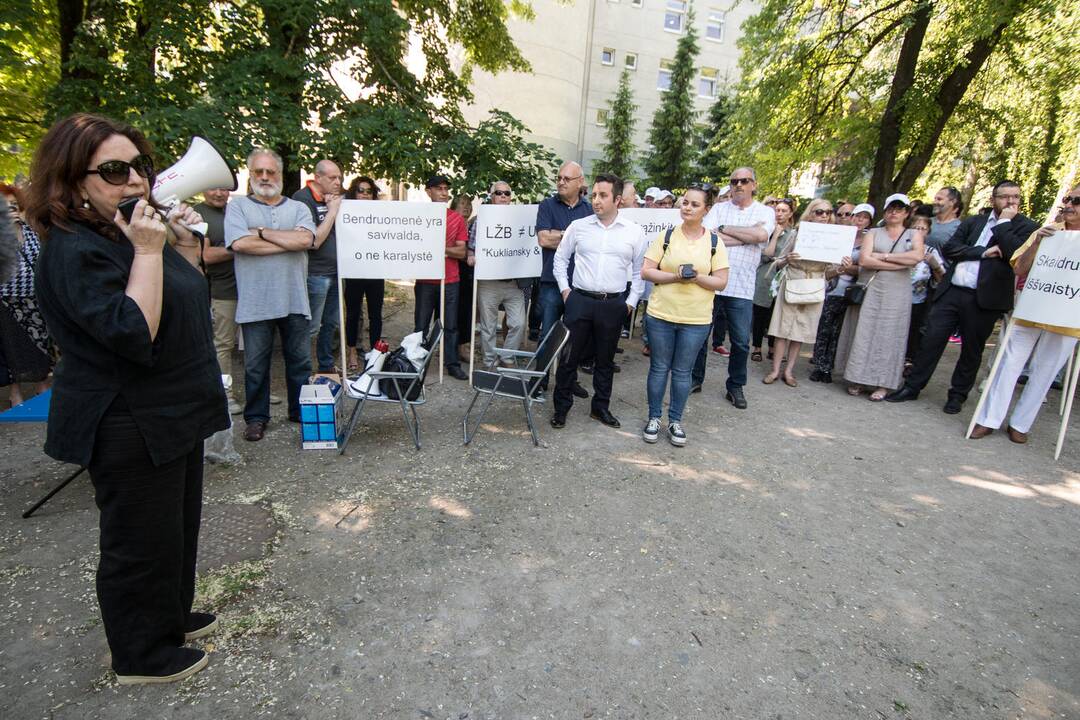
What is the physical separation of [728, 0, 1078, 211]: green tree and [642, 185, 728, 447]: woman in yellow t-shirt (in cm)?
709

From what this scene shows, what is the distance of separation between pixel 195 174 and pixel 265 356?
2116 mm

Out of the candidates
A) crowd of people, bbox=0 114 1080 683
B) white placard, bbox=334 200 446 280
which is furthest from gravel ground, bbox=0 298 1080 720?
white placard, bbox=334 200 446 280

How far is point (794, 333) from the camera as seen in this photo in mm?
6496

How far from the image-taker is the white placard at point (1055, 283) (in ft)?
14.9

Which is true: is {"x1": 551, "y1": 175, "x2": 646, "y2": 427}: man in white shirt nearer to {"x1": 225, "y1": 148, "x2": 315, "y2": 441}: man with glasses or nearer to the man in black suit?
{"x1": 225, "y1": 148, "x2": 315, "y2": 441}: man with glasses

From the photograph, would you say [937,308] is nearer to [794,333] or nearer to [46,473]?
[794,333]

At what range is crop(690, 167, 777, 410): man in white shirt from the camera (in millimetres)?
5637

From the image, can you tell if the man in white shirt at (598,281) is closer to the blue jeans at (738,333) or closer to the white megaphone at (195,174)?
the blue jeans at (738,333)

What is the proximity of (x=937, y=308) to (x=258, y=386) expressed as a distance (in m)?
6.65

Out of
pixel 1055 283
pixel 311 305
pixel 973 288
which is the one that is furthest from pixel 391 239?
pixel 973 288

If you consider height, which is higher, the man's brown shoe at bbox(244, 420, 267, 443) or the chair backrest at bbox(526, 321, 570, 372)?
the chair backrest at bbox(526, 321, 570, 372)

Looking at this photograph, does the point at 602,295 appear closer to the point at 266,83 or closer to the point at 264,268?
the point at 264,268

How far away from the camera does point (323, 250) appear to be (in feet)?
18.0

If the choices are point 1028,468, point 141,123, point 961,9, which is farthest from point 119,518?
point 961,9
